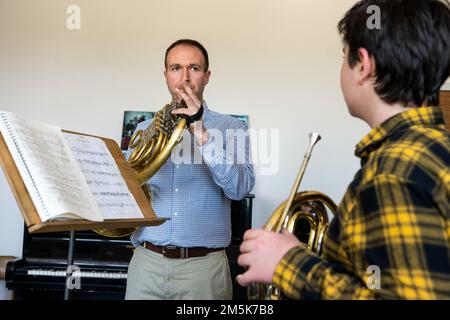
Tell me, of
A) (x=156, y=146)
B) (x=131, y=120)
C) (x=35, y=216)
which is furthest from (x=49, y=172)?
(x=131, y=120)

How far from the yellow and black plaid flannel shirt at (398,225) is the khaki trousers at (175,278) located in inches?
36.8

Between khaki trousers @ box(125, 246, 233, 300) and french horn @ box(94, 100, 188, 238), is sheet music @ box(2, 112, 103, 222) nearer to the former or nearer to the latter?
french horn @ box(94, 100, 188, 238)

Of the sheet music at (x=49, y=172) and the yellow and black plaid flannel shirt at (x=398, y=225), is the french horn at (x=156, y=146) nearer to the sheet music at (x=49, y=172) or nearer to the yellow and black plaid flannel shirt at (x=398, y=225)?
the sheet music at (x=49, y=172)

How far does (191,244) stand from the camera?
1760 millimetres

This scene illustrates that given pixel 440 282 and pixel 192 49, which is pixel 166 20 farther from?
pixel 440 282

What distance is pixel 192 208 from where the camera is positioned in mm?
1805

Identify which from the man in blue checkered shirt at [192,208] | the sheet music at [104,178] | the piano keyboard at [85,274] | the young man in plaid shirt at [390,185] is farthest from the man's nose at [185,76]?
the piano keyboard at [85,274]

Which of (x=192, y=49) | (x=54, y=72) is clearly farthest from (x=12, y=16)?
(x=192, y=49)

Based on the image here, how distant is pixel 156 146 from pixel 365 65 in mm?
876

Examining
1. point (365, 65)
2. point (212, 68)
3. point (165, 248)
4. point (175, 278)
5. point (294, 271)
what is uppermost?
point (212, 68)

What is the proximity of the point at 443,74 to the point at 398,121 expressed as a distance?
14 cm

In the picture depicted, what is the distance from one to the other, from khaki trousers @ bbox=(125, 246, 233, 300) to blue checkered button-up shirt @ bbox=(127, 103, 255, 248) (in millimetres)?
64

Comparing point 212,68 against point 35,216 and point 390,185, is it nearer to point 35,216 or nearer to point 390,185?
point 35,216

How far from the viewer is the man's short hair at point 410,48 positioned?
859mm
